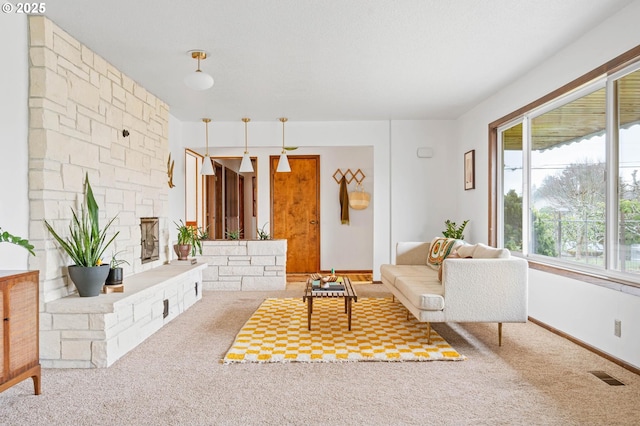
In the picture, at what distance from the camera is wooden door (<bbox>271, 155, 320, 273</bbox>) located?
8.05 meters

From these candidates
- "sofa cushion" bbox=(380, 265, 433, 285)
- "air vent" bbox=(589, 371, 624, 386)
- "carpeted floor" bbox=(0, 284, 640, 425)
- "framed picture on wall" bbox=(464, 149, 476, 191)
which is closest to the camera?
"carpeted floor" bbox=(0, 284, 640, 425)

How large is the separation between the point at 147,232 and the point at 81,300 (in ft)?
6.02

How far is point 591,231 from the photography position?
3549 millimetres

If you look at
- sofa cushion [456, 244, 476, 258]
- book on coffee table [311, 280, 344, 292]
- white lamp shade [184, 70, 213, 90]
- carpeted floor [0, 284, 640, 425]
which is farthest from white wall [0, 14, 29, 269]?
sofa cushion [456, 244, 476, 258]

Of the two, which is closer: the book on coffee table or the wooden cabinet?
the wooden cabinet

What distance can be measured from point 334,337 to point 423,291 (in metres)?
0.82

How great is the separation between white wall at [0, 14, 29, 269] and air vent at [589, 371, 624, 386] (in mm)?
3760

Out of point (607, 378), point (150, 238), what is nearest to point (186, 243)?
point (150, 238)

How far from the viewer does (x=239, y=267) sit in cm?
624

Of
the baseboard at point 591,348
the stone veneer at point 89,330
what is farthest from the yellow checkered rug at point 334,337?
the baseboard at point 591,348

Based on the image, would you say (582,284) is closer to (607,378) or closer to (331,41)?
(607,378)

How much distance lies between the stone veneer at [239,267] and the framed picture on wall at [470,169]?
9.18ft

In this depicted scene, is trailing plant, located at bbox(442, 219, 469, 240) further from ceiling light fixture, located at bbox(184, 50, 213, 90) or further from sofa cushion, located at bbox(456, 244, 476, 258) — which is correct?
ceiling light fixture, located at bbox(184, 50, 213, 90)

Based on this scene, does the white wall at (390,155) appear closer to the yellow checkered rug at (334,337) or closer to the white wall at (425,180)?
the white wall at (425,180)
